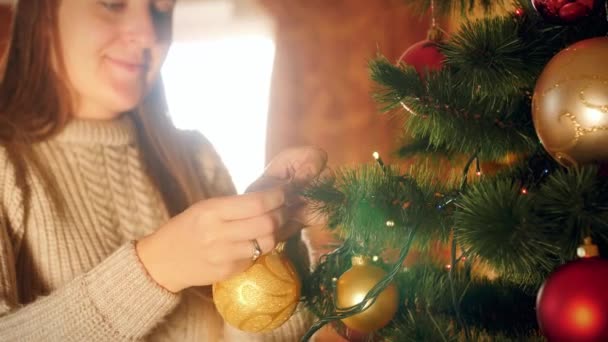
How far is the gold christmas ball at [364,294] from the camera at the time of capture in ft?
1.70

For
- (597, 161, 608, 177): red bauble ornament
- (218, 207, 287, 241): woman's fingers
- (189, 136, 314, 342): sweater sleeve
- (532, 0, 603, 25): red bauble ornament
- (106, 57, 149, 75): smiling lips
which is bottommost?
(189, 136, 314, 342): sweater sleeve

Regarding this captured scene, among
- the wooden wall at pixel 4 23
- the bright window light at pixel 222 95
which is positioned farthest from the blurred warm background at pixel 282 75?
the wooden wall at pixel 4 23

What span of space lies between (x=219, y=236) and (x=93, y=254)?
26 cm

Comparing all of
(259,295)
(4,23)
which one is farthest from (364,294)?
(4,23)

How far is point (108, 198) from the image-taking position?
2.40ft

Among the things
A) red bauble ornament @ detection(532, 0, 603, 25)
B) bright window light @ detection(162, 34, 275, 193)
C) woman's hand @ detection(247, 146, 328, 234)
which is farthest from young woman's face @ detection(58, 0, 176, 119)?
red bauble ornament @ detection(532, 0, 603, 25)

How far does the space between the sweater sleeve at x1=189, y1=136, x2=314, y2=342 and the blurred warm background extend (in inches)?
1.4

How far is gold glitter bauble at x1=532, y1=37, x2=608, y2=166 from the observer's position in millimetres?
385

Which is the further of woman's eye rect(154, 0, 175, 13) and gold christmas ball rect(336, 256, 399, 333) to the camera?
woman's eye rect(154, 0, 175, 13)

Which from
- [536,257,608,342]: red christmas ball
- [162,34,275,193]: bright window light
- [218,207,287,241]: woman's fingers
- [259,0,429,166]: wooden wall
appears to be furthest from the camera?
[259,0,429,166]: wooden wall

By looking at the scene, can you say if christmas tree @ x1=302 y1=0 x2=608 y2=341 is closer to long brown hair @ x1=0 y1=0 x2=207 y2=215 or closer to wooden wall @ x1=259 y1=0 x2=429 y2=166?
long brown hair @ x1=0 y1=0 x2=207 y2=215

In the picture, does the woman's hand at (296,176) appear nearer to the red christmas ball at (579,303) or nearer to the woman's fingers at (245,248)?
the woman's fingers at (245,248)

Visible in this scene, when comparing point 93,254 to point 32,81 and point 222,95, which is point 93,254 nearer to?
point 32,81

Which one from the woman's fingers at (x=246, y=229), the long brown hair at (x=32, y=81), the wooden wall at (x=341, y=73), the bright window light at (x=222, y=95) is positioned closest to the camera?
the woman's fingers at (x=246, y=229)
